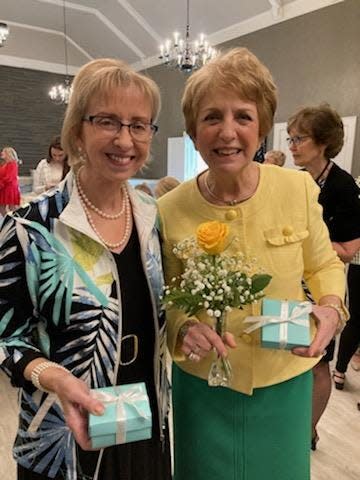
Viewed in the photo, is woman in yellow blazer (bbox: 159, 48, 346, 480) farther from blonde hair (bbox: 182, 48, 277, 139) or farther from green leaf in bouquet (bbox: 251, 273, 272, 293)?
green leaf in bouquet (bbox: 251, 273, 272, 293)

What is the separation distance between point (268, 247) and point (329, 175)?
3.15 ft

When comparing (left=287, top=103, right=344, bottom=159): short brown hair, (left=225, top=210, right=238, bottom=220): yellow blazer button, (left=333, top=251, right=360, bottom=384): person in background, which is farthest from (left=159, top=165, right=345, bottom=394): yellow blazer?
(left=333, top=251, right=360, bottom=384): person in background

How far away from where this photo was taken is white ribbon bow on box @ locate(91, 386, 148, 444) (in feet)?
2.58

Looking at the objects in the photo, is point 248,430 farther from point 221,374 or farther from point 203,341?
point 203,341

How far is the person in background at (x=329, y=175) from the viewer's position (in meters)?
1.88

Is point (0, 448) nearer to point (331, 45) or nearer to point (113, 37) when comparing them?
point (331, 45)

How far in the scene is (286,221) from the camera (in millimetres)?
1182

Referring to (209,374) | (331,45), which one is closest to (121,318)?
(209,374)

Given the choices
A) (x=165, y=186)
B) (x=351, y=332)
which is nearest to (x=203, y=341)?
(x=165, y=186)

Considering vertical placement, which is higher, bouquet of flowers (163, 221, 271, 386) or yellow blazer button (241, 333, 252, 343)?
bouquet of flowers (163, 221, 271, 386)

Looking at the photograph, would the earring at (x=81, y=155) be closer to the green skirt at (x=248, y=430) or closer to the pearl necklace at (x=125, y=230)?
the pearl necklace at (x=125, y=230)

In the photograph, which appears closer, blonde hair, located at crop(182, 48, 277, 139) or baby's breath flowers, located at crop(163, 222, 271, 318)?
baby's breath flowers, located at crop(163, 222, 271, 318)

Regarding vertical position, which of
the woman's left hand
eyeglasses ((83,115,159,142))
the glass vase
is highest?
eyeglasses ((83,115,159,142))

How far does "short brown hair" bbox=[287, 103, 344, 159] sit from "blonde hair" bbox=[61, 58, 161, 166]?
1.10 metres
